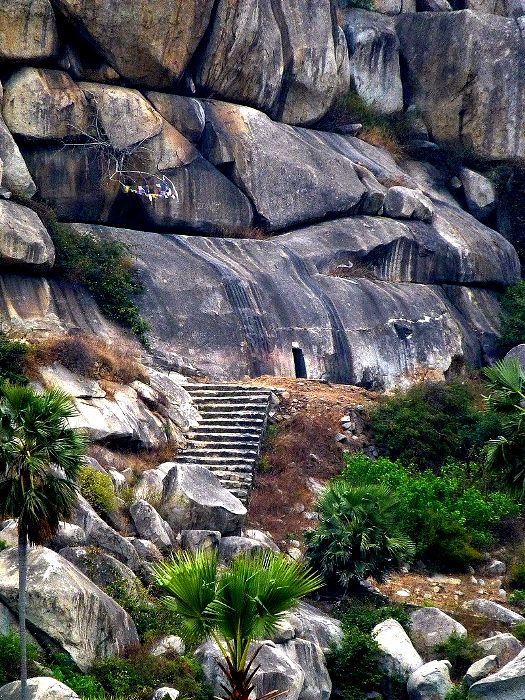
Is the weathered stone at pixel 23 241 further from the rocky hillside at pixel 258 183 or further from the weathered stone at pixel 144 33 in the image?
the weathered stone at pixel 144 33

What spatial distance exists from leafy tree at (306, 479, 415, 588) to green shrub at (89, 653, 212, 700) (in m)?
4.88

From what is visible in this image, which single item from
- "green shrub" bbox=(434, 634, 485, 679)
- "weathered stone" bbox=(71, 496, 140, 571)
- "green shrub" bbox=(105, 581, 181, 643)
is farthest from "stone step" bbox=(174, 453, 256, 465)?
"green shrub" bbox=(434, 634, 485, 679)

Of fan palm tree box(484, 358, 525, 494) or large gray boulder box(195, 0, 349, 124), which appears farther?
large gray boulder box(195, 0, 349, 124)

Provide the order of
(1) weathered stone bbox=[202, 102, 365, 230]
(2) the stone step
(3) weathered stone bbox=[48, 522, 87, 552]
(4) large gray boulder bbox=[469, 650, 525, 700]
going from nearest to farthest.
A: (4) large gray boulder bbox=[469, 650, 525, 700] < (3) weathered stone bbox=[48, 522, 87, 552] < (2) the stone step < (1) weathered stone bbox=[202, 102, 365, 230]

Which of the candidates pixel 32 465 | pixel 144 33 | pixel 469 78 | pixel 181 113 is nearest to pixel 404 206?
pixel 469 78

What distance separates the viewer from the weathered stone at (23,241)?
98.0ft

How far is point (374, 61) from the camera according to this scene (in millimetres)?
45812

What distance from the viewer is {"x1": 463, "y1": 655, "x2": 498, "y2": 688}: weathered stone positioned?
21.6 m

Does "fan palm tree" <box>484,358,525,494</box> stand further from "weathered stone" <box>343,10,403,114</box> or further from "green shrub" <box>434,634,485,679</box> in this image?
"weathered stone" <box>343,10,403,114</box>

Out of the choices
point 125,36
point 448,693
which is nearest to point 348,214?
point 125,36

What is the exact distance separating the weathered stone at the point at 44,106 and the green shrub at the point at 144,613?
1585cm

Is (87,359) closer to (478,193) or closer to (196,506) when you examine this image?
(196,506)

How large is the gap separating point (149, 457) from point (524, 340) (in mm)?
16774

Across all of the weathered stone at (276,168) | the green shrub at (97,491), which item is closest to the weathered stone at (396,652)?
the green shrub at (97,491)
